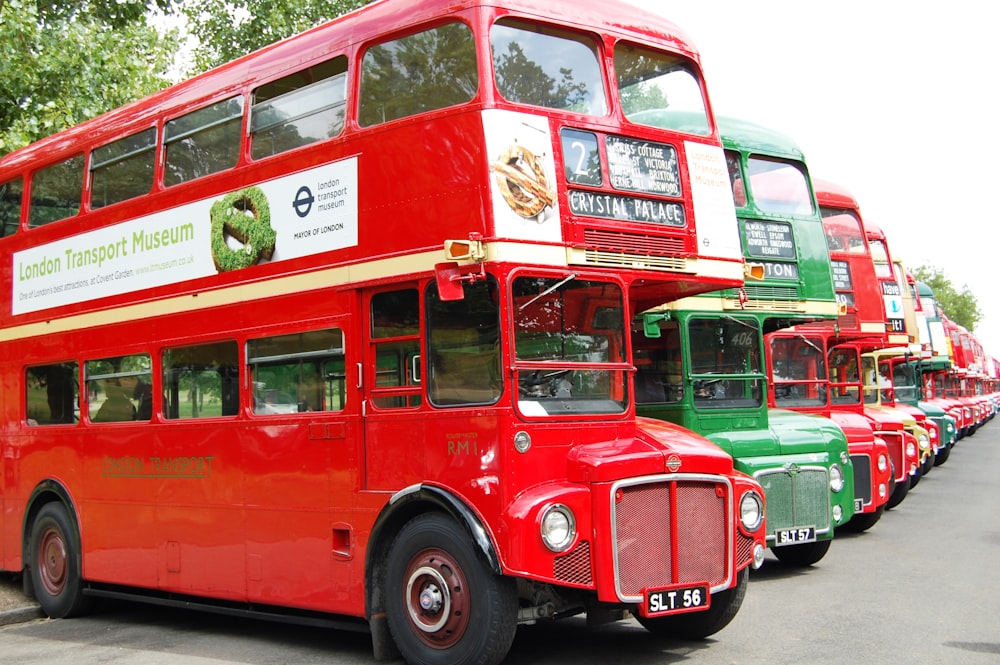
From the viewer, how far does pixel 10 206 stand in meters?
12.4

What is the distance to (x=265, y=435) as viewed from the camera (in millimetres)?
8930

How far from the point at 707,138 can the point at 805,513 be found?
4187mm

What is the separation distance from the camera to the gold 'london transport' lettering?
31.6ft

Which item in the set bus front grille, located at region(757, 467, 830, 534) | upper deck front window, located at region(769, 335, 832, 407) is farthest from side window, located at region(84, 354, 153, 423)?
upper deck front window, located at region(769, 335, 832, 407)

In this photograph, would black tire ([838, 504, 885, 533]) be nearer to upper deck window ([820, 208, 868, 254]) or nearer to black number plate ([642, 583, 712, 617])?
upper deck window ([820, 208, 868, 254])

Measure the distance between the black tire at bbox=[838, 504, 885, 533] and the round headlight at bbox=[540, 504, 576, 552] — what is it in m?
8.80

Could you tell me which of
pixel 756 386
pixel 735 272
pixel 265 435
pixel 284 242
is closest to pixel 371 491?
pixel 265 435

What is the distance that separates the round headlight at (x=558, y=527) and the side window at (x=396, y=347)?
1.25 meters

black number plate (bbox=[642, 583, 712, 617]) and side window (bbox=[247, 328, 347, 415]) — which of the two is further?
side window (bbox=[247, 328, 347, 415])

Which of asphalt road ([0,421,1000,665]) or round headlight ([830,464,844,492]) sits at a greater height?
round headlight ([830,464,844,492])

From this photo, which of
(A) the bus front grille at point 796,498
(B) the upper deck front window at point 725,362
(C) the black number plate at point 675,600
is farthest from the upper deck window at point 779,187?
(C) the black number plate at point 675,600

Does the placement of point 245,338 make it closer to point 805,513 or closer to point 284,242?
point 284,242

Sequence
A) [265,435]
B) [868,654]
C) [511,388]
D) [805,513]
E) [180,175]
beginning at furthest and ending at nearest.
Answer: [805,513]
[180,175]
[265,435]
[868,654]
[511,388]

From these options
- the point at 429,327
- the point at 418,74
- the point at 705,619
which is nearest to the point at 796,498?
the point at 705,619
